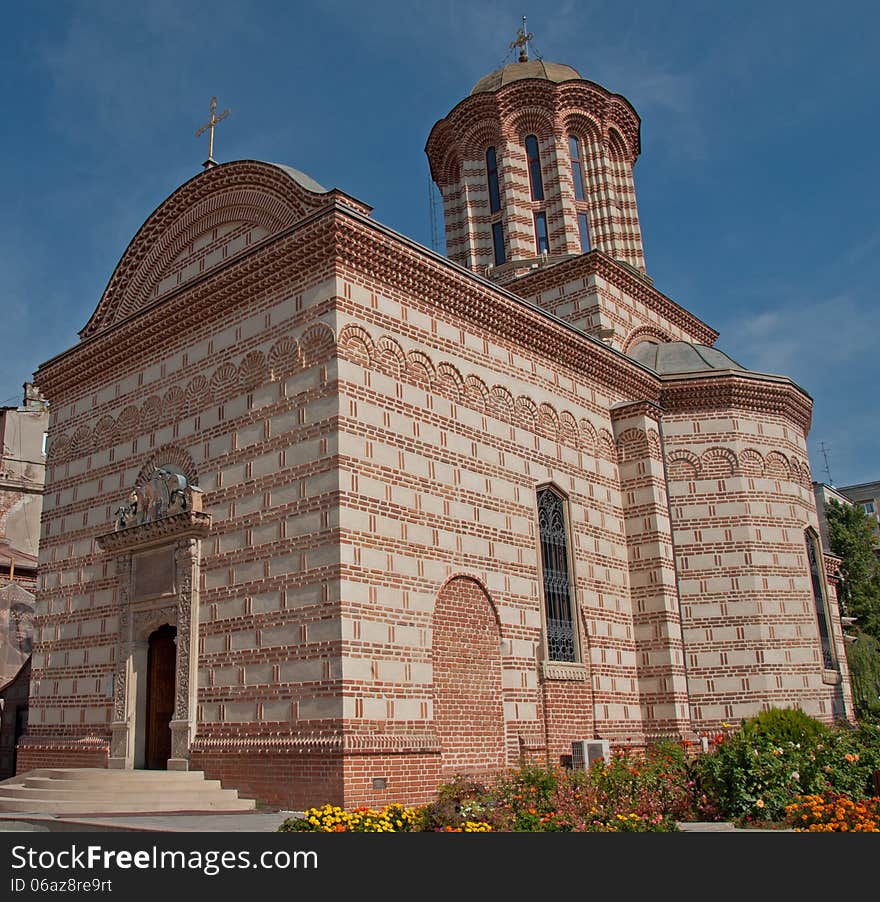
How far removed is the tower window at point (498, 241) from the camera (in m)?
21.4

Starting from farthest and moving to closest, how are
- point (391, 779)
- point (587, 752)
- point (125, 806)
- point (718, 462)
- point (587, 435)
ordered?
point (718, 462) → point (587, 435) → point (587, 752) → point (125, 806) → point (391, 779)

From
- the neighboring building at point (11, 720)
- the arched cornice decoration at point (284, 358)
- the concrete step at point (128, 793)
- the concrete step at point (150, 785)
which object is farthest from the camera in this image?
the neighboring building at point (11, 720)

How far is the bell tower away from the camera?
21.0 m

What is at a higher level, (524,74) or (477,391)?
(524,74)

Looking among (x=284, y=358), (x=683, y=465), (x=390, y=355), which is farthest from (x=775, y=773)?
(x=683, y=465)

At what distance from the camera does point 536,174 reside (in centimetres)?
2162

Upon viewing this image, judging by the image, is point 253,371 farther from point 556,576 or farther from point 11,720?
point 11,720

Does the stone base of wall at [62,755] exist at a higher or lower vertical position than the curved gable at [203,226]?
lower

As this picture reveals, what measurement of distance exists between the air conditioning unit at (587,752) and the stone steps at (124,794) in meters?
4.65

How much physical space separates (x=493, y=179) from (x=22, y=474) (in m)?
18.9

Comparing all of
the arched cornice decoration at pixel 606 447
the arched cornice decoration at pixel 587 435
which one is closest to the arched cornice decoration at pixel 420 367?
the arched cornice decoration at pixel 587 435

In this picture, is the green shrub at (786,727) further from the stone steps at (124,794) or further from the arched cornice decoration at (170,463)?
the arched cornice decoration at (170,463)

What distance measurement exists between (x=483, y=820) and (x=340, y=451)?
4.87 meters

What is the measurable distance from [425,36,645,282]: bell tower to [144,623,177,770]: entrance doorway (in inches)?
441
